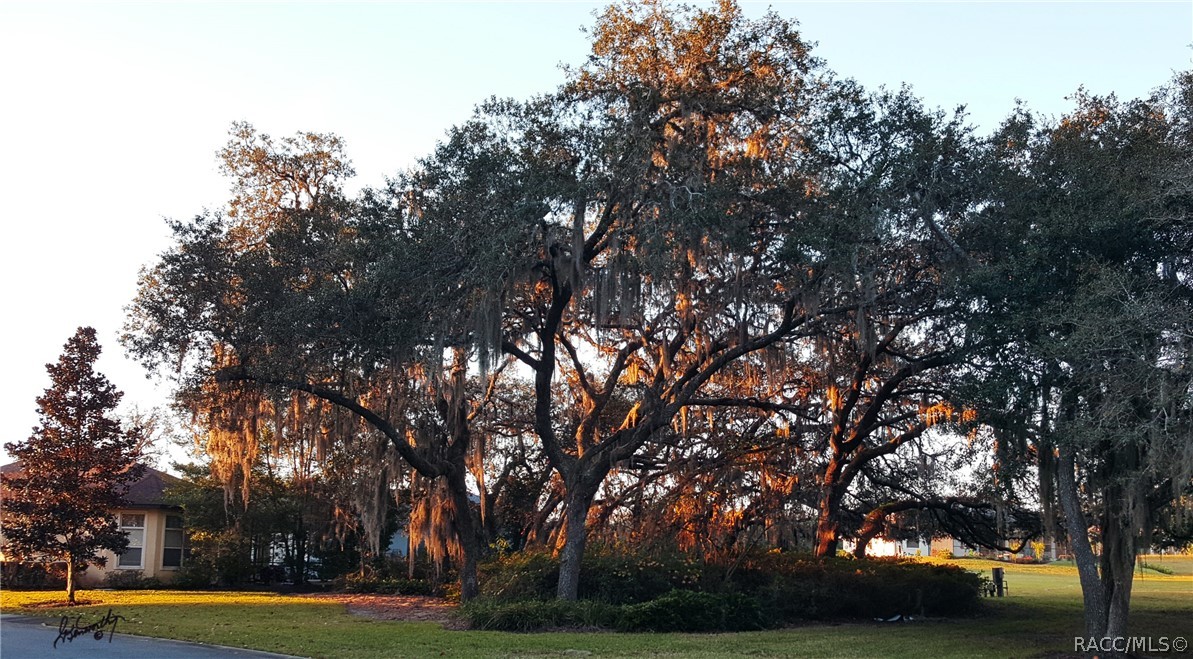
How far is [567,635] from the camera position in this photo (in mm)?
15242

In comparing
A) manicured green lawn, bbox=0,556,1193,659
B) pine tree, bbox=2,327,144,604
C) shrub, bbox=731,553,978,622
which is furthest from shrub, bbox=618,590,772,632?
pine tree, bbox=2,327,144,604

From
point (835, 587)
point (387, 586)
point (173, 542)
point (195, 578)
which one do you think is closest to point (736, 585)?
point (835, 587)

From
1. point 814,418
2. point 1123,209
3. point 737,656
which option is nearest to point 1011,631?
point 814,418

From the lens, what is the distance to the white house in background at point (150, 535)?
100ft

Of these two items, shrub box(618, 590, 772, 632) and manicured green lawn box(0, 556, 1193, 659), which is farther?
shrub box(618, 590, 772, 632)

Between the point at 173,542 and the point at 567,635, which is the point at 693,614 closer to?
the point at 567,635

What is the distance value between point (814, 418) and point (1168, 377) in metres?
10.2

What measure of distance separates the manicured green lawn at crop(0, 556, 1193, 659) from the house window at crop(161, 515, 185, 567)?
9.11 metres

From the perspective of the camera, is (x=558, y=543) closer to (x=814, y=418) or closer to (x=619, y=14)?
(x=814, y=418)

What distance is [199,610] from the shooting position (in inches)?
764

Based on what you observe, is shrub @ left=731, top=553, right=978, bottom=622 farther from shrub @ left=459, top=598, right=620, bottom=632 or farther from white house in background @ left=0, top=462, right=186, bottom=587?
white house in background @ left=0, top=462, right=186, bottom=587

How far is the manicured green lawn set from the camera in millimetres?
13203

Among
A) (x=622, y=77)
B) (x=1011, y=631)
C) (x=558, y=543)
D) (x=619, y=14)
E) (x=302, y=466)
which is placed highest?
(x=619, y=14)

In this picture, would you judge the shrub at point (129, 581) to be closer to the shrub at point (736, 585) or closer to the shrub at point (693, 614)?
the shrub at point (736, 585)
